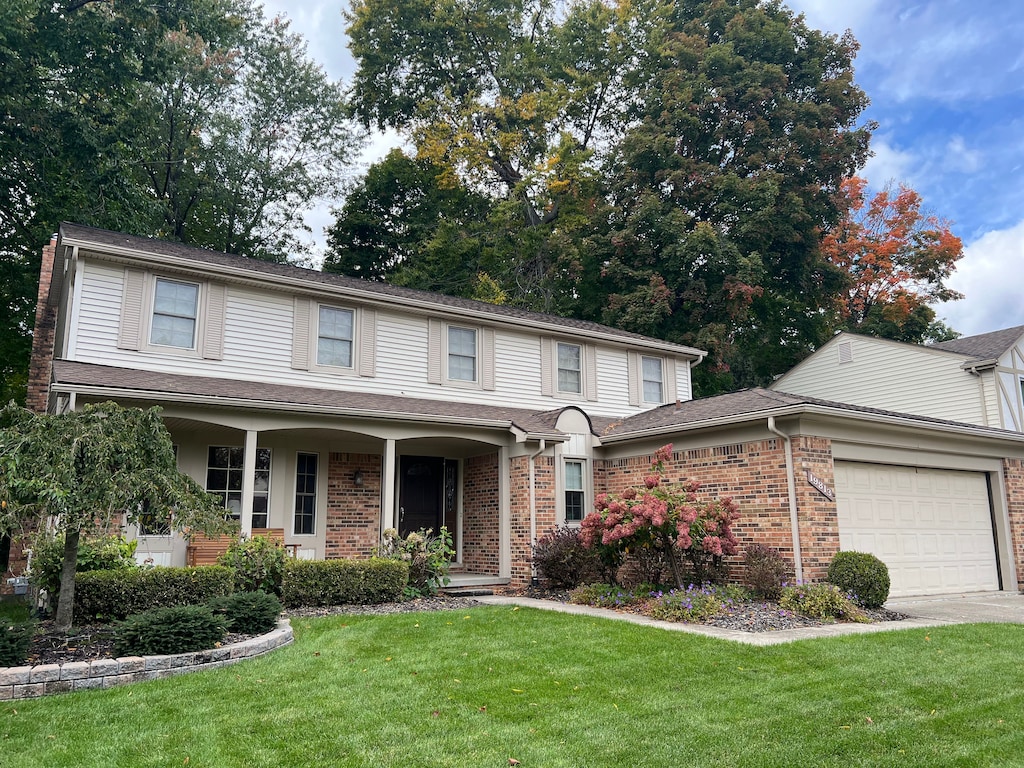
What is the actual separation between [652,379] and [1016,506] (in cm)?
737

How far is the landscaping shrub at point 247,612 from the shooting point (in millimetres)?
7152

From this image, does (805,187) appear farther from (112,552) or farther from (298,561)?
(112,552)

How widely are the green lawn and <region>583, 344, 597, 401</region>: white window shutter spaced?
29.3ft

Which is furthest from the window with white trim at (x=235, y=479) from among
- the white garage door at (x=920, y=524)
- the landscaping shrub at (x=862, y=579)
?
the white garage door at (x=920, y=524)

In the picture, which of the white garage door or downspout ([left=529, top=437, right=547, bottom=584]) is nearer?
the white garage door

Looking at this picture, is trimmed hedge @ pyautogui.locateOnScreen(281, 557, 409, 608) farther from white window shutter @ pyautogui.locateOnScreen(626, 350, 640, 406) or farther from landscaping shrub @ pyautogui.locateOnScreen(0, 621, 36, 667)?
white window shutter @ pyautogui.locateOnScreen(626, 350, 640, 406)

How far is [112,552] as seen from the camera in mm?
8719

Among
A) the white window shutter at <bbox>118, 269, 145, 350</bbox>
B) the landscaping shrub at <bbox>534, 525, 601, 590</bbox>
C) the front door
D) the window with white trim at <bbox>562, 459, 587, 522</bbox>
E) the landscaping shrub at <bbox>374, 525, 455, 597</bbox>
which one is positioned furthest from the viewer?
the front door

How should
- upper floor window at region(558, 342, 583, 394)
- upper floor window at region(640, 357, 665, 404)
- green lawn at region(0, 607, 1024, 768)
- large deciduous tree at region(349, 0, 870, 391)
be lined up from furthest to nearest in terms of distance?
large deciduous tree at region(349, 0, 870, 391)
upper floor window at region(640, 357, 665, 404)
upper floor window at region(558, 342, 583, 394)
green lawn at region(0, 607, 1024, 768)

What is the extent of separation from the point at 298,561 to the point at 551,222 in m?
20.3

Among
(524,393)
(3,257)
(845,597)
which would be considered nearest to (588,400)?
(524,393)

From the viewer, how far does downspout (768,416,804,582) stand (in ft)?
32.1

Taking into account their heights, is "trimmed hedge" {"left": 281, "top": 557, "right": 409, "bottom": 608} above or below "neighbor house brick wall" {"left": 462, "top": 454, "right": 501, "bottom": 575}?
below

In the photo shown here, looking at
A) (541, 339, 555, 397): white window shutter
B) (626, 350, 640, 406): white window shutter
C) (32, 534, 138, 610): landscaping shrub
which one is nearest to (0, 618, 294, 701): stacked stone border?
(32, 534, 138, 610): landscaping shrub
